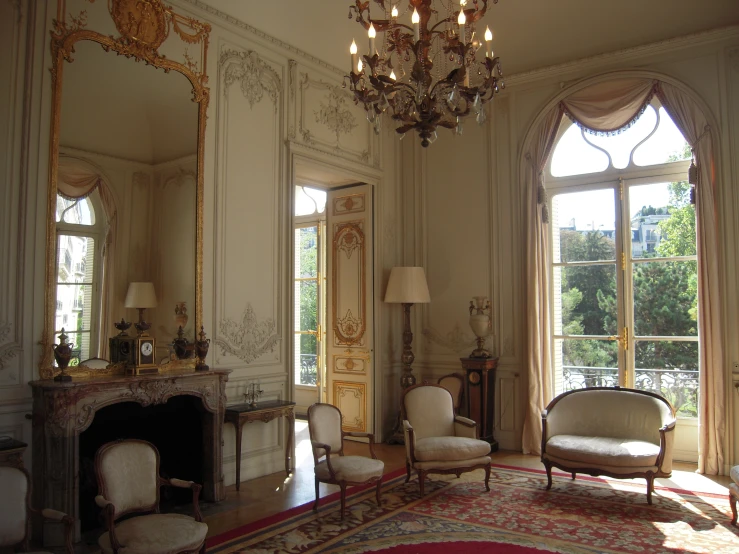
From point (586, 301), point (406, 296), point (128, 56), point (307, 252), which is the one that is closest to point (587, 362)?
point (586, 301)

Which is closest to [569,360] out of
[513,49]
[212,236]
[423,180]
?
[423,180]

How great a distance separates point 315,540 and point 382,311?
3.50 m

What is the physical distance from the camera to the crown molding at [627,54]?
5.79 m

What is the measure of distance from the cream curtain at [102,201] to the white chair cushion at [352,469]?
175 cm

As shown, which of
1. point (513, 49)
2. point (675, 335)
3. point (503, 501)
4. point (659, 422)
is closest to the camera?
point (503, 501)

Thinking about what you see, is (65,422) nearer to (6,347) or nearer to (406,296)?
(6,347)

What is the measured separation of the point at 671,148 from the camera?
6.14 metres

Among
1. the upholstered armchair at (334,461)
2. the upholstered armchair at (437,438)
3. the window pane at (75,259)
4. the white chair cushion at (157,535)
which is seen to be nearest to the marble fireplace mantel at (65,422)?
the window pane at (75,259)

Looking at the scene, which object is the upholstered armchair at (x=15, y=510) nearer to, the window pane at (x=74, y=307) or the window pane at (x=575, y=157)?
the window pane at (x=74, y=307)

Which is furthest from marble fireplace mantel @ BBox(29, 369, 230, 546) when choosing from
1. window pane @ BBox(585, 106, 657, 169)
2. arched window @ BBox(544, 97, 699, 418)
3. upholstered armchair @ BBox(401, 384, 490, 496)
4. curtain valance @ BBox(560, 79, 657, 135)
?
window pane @ BBox(585, 106, 657, 169)

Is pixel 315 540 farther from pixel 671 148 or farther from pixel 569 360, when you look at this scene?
pixel 671 148

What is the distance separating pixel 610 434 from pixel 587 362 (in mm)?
1290

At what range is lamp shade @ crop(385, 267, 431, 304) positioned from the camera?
6777 millimetres

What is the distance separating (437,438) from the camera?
526cm
